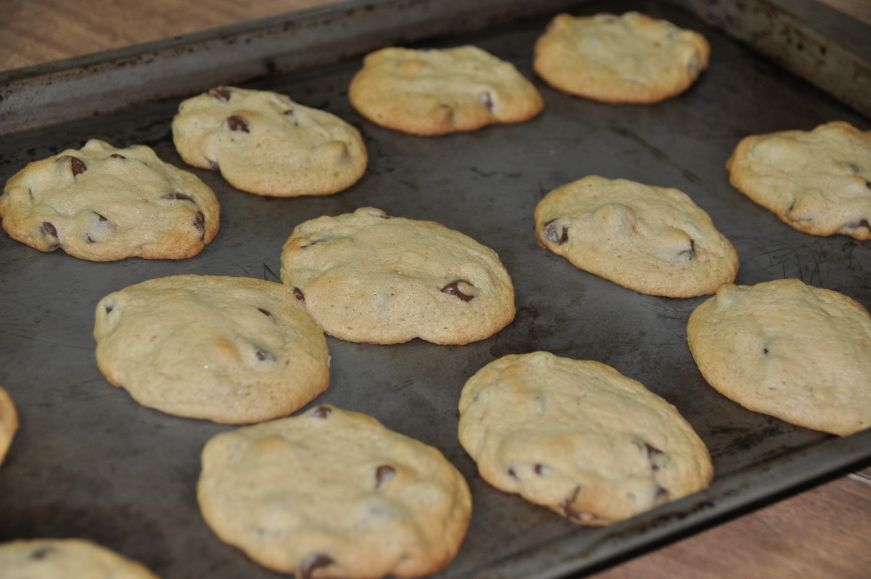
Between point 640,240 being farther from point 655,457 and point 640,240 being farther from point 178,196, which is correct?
point 178,196

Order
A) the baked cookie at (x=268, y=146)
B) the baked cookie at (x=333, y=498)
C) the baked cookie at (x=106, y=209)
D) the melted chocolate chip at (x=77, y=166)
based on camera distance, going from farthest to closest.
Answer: the baked cookie at (x=268, y=146) < the melted chocolate chip at (x=77, y=166) < the baked cookie at (x=106, y=209) < the baked cookie at (x=333, y=498)

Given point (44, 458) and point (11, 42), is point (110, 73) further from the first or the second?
point (44, 458)

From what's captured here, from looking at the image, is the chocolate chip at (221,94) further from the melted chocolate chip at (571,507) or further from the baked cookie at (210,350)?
the melted chocolate chip at (571,507)

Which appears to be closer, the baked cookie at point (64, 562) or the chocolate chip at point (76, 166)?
the baked cookie at point (64, 562)

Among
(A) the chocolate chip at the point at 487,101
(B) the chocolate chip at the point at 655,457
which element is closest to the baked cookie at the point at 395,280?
(B) the chocolate chip at the point at 655,457

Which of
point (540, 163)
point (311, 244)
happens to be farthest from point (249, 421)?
point (540, 163)
